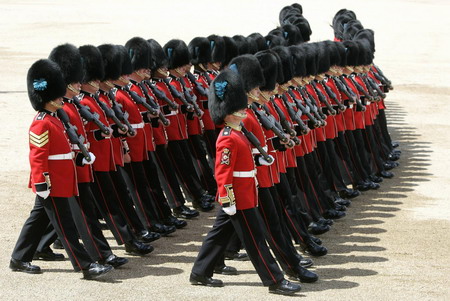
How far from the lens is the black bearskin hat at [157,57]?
26.7 feet

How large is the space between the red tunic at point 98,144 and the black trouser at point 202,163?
6.11 ft

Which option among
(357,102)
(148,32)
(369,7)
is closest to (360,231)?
(357,102)

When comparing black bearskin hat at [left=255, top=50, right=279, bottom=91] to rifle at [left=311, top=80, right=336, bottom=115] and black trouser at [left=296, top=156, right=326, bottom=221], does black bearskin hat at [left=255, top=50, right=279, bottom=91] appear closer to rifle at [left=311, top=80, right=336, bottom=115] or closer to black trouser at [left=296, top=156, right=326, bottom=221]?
black trouser at [left=296, top=156, right=326, bottom=221]

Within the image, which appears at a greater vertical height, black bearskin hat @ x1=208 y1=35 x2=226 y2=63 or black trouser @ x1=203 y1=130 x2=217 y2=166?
black bearskin hat @ x1=208 y1=35 x2=226 y2=63

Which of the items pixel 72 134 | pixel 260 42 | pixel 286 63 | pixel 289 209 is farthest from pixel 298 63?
pixel 72 134

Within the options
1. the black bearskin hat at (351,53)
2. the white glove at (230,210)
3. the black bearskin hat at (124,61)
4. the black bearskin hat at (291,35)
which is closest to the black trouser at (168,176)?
the black bearskin hat at (124,61)

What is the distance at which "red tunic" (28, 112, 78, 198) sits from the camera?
6008 mm

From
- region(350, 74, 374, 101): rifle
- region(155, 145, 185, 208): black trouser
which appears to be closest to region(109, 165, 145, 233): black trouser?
region(155, 145, 185, 208): black trouser

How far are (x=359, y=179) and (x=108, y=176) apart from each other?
3.35 meters

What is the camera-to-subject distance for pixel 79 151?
6.46m

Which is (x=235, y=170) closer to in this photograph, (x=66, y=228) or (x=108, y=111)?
(x=66, y=228)

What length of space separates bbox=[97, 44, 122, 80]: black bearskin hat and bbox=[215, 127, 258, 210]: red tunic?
1614 mm

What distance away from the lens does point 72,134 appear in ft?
20.7

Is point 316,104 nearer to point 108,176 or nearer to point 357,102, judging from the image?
point 357,102
